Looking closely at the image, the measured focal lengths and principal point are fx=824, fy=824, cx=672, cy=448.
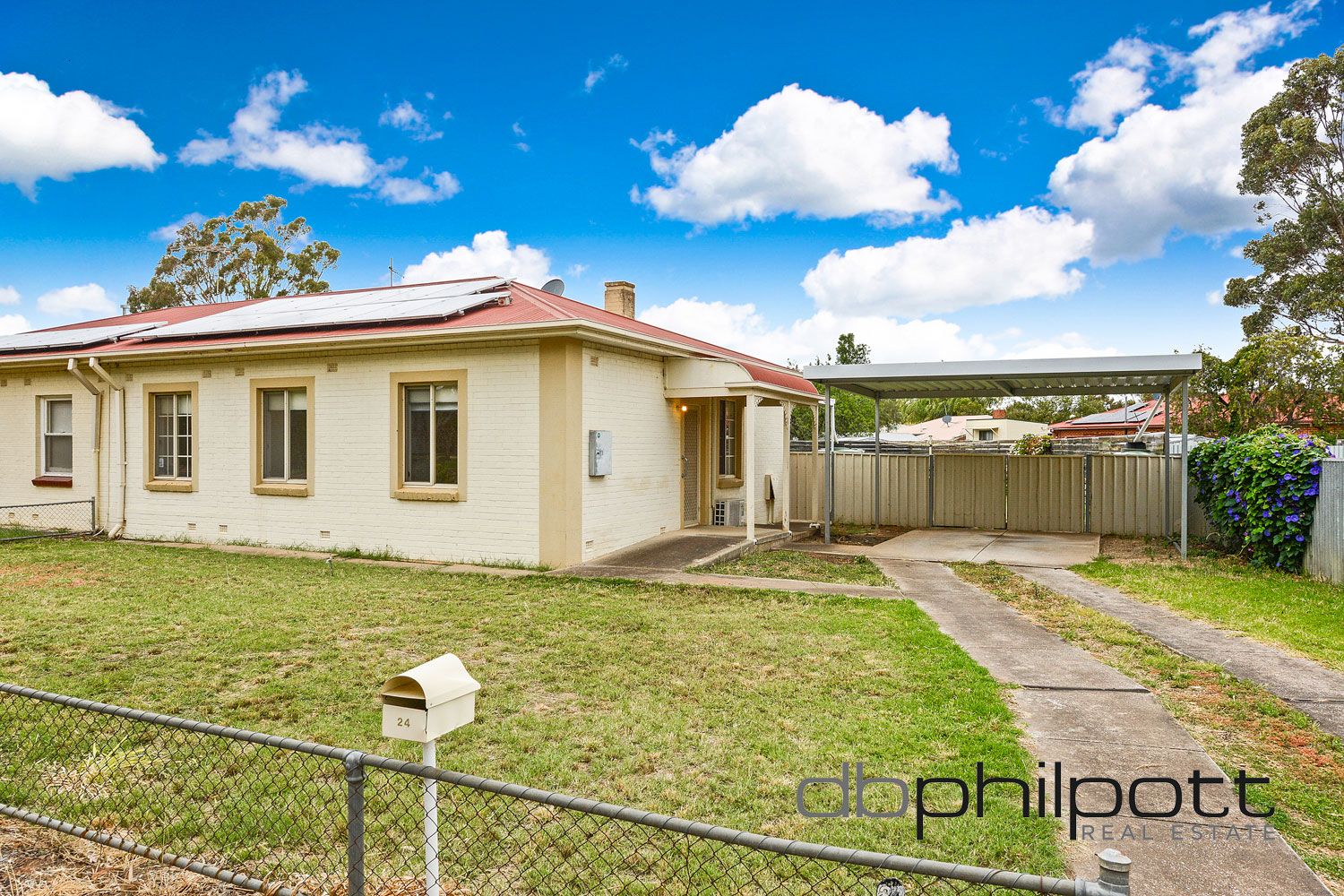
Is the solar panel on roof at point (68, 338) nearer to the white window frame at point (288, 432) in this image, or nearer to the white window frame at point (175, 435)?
the white window frame at point (175, 435)

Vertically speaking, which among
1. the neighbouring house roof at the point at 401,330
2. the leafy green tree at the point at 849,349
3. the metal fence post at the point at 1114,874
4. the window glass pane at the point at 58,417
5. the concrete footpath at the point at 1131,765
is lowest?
the concrete footpath at the point at 1131,765

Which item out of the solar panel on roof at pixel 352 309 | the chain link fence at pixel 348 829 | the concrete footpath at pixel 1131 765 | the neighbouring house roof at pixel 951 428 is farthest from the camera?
the neighbouring house roof at pixel 951 428

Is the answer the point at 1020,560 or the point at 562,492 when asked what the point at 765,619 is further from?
the point at 1020,560

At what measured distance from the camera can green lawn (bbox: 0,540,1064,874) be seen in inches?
152

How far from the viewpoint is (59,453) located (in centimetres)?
1457

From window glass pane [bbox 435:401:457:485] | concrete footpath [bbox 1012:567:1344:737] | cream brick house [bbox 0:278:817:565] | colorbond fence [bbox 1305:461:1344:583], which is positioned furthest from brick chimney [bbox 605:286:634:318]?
colorbond fence [bbox 1305:461:1344:583]

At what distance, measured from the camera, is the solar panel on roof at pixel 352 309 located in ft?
38.4

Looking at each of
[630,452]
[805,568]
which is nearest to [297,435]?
[630,452]

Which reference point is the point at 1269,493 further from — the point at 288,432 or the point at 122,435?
the point at 122,435

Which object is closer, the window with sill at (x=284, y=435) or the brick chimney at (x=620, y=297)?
the window with sill at (x=284, y=435)

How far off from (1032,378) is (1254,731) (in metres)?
9.15

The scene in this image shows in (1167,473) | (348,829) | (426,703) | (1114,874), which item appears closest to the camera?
(1114,874)

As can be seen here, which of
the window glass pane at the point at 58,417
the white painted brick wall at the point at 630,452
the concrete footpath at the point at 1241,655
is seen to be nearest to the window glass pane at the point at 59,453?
the window glass pane at the point at 58,417

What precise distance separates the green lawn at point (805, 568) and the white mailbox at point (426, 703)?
A: 25.2 feet
